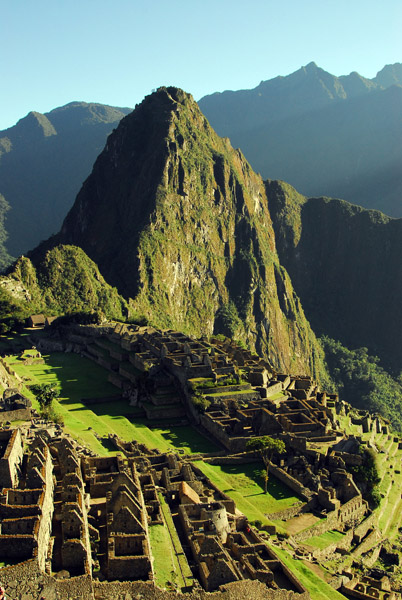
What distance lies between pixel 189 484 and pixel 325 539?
31.3 ft

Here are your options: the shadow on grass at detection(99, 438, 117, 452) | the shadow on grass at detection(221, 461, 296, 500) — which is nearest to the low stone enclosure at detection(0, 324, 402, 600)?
the shadow on grass at detection(99, 438, 117, 452)

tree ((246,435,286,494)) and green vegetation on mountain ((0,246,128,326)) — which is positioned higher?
green vegetation on mountain ((0,246,128,326))

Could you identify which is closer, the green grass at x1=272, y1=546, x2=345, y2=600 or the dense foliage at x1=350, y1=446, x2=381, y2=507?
the green grass at x1=272, y1=546, x2=345, y2=600

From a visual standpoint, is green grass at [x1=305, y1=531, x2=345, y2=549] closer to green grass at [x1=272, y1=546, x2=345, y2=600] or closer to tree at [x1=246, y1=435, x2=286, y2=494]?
green grass at [x1=272, y1=546, x2=345, y2=600]

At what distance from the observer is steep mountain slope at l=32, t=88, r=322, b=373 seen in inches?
6275

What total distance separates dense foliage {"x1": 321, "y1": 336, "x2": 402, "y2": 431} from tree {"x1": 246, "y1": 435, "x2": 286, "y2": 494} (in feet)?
267

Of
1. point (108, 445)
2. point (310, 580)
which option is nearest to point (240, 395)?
point (108, 445)

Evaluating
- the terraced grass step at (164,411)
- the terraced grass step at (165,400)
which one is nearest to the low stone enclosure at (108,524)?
the terraced grass step at (164,411)

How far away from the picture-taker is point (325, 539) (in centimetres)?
3928

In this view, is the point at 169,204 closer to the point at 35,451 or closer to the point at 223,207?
the point at 223,207

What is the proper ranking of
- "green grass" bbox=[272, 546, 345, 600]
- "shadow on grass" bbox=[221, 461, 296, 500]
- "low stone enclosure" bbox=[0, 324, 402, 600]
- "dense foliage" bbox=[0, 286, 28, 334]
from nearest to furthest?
"low stone enclosure" bbox=[0, 324, 402, 600] → "green grass" bbox=[272, 546, 345, 600] → "shadow on grass" bbox=[221, 461, 296, 500] → "dense foliage" bbox=[0, 286, 28, 334]

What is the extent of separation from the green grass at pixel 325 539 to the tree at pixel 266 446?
727 centimetres

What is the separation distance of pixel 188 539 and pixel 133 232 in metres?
141

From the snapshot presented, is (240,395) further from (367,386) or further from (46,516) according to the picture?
(367,386)
